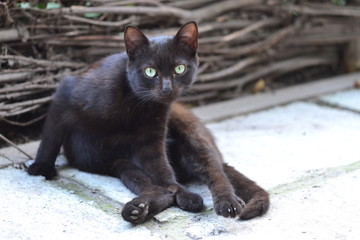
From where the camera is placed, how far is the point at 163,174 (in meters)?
3.20

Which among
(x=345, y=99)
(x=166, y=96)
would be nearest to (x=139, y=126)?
(x=166, y=96)

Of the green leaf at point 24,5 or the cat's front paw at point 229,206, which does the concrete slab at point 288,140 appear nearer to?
the cat's front paw at point 229,206

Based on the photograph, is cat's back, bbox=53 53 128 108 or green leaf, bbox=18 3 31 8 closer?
cat's back, bbox=53 53 128 108

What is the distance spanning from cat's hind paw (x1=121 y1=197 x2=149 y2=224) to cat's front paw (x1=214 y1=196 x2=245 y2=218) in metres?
0.35

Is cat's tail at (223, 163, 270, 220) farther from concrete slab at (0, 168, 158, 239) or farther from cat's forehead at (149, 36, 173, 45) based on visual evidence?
cat's forehead at (149, 36, 173, 45)

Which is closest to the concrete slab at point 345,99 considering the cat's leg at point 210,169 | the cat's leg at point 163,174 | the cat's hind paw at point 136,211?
the cat's leg at point 210,169

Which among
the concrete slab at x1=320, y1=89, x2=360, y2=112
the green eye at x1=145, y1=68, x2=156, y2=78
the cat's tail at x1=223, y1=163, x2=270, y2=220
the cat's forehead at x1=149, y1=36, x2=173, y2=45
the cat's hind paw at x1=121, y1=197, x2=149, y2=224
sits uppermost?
the cat's forehead at x1=149, y1=36, x2=173, y2=45

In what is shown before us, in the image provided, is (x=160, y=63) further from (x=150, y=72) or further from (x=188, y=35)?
(x=188, y=35)

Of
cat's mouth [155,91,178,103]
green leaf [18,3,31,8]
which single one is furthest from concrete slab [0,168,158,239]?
green leaf [18,3,31,8]

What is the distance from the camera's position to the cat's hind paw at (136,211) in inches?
105

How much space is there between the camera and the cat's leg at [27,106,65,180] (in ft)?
11.0

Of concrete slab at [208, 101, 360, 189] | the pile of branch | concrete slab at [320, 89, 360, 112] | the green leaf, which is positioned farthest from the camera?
concrete slab at [320, 89, 360, 112]

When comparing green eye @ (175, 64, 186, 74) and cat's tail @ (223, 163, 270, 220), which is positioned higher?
green eye @ (175, 64, 186, 74)

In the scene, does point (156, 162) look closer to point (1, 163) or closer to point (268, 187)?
point (268, 187)
